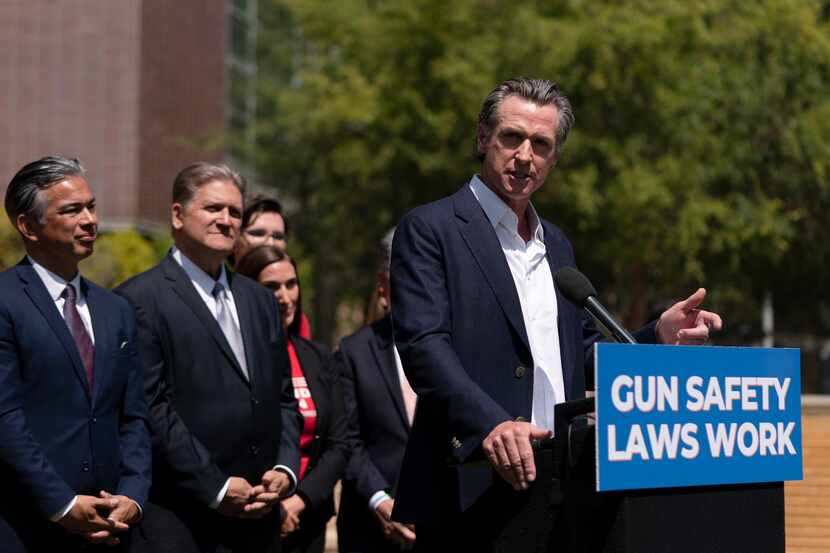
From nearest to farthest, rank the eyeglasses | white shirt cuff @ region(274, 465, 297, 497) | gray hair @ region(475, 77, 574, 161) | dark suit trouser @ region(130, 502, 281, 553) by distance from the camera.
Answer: gray hair @ region(475, 77, 574, 161)
dark suit trouser @ region(130, 502, 281, 553)
white shirt cuff @ region(274, 465, 297, 497)
the eyeglasses

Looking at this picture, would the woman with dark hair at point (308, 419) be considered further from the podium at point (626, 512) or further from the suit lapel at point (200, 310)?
the podium at point (626, 512)

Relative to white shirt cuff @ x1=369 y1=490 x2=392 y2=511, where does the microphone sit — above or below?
above

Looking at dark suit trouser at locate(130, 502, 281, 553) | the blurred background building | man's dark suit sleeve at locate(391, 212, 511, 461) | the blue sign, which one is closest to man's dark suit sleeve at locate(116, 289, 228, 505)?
dark suit trouser at locate(130, 502, 281, 553)

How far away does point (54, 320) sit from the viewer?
5023mm

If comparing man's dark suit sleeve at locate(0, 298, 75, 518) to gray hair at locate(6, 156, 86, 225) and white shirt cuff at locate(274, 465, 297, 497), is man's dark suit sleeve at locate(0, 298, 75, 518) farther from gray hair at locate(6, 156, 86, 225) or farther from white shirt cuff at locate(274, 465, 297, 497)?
white shirt cuff at locate(274, 465, 297, 497)

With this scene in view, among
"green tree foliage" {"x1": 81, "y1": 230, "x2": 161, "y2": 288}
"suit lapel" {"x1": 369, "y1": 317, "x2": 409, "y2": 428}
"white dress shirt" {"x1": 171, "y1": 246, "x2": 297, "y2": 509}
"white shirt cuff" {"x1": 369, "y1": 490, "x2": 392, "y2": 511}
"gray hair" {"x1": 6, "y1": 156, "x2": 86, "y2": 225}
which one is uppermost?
"green tree foliage" {"x1": 81, "y1": 230, "x2": 161, "y2": 288}

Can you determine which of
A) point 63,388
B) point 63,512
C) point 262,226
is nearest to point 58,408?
point 63,388

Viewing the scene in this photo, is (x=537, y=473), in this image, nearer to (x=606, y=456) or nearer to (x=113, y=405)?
(x=606, y=456)

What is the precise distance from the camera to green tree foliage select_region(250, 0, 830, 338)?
21047 millimetres

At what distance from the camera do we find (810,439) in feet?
20.5

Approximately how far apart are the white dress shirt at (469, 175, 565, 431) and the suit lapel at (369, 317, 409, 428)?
2.52 m

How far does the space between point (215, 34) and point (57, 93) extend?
311 inches

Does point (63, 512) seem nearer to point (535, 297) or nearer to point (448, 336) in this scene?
point (448, 336)

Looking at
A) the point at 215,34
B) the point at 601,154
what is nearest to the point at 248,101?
the point at 215,34
